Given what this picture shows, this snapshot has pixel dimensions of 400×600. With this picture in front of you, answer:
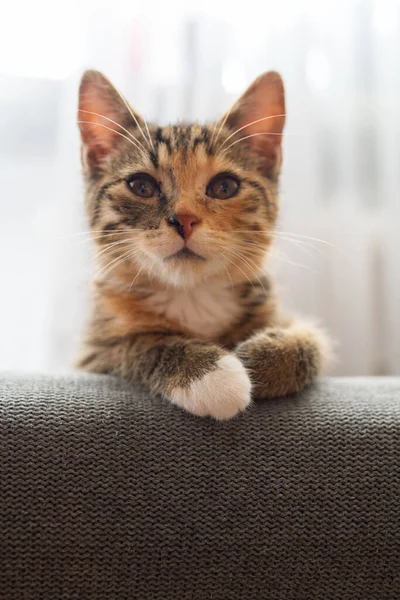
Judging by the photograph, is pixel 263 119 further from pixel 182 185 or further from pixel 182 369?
pixel 182 369

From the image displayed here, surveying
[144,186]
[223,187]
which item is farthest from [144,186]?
[223,187]

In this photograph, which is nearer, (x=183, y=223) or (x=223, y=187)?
(x=183, y=223)

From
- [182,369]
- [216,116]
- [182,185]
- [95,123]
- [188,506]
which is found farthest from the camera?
[216,116]

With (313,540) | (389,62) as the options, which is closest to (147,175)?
(313,540)

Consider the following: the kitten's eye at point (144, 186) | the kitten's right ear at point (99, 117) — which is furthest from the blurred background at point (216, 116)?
the kitten's eye at point (144, 186)

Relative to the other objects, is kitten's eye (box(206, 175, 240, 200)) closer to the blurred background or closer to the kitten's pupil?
the kitten's pupil

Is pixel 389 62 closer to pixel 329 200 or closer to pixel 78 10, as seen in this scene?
pixel 329 200
